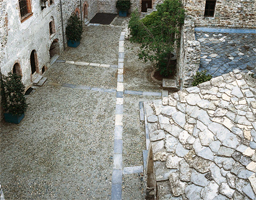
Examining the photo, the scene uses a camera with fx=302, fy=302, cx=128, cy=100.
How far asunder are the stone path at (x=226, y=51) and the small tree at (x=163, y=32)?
1409 mm

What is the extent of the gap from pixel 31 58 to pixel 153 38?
20.9ft

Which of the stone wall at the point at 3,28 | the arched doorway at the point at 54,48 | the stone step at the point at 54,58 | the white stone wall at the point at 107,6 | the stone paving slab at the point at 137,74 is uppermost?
the stone wall at the point at 3,28

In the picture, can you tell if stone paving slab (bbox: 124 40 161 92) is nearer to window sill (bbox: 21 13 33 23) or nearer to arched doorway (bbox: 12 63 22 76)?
window sill (bbox: 21 13 33 23)

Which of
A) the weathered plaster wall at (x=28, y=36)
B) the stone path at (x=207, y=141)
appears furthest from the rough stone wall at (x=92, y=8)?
the stone path at (x=207, y=141)

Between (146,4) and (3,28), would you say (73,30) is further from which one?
(146,4)

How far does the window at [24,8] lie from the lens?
13859 millimetres

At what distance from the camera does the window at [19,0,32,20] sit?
1386 centimetres

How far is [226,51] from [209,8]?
3032mm

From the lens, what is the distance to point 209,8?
47.5 ft

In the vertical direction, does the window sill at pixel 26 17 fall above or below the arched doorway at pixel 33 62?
above

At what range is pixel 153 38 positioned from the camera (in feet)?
51.4

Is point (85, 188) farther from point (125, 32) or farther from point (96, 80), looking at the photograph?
point (125, 32)

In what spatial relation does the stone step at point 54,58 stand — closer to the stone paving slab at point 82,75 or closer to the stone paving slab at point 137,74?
the stone paving slab at point 82,75

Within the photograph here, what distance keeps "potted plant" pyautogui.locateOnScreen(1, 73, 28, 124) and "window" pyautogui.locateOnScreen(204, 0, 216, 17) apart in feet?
30.2
